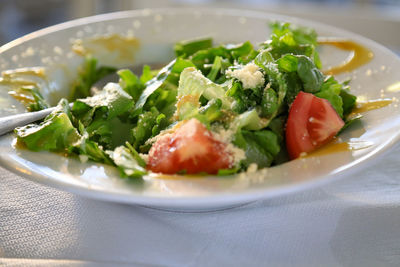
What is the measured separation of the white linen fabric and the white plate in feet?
0.28

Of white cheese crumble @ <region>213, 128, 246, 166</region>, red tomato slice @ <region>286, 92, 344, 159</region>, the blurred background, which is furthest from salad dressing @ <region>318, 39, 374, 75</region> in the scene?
the blurred background

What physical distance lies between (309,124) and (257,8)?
3.12 meters

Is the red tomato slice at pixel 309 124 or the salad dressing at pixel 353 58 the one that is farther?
the salad dressing at pixel 353 58

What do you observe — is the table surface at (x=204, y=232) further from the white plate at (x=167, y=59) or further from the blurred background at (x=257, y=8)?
the blurred background at (x=257, y=8)

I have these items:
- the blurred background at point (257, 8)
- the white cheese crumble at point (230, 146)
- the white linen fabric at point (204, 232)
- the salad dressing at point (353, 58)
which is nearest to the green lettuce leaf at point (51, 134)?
the white linen fabric at point (204, 232)

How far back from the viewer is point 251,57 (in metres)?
1.58

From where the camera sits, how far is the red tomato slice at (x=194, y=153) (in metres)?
1.14

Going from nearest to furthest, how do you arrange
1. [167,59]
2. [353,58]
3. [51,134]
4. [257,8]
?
[51,134], [353,58], [167,59], [257,8]

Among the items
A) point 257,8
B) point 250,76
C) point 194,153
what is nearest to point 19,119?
point 194,153

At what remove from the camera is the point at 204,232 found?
1.22 meters

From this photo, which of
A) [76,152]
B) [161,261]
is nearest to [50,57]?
[76,152]

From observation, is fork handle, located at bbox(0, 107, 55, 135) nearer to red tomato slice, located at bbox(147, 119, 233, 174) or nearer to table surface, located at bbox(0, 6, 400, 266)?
table surface, located at bbox(0, 6, 400, 266)

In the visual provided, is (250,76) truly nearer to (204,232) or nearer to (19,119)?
(204,232)

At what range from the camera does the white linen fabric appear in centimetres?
114
